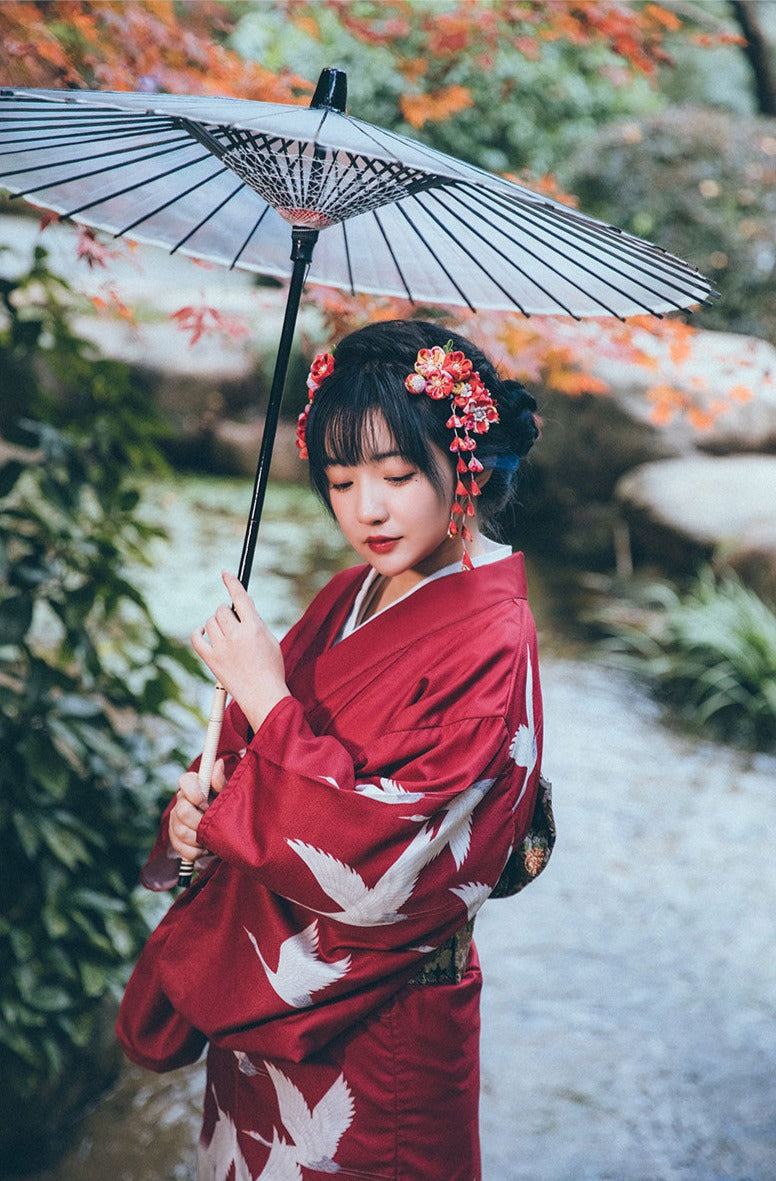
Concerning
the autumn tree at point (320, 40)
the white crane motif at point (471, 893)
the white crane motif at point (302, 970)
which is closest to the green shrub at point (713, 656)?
the autumn tree at point (320, 40)

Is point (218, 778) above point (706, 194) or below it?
below

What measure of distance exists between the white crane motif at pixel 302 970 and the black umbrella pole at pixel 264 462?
24 centimetres

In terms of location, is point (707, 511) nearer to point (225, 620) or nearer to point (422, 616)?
point (422, 616)

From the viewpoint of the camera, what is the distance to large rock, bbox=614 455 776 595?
7020 millimetres

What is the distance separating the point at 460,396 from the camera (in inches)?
67.1

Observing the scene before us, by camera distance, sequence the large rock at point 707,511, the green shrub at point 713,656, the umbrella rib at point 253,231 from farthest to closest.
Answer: the large rock at point 707,511 → the green shrub at point 713,656 → the umbrella rib at point 253,231

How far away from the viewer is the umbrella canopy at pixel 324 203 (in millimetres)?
1524

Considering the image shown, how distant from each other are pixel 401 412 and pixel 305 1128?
4.02ft

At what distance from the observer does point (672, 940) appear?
167 inches

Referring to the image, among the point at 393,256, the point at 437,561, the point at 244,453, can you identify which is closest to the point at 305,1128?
the point at 437,561

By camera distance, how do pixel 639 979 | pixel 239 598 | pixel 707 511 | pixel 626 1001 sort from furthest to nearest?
pixel 707 511 → pixel 639 979 → pixel 626 1001 → pixel 239 598

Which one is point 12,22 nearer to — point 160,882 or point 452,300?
point 452,300

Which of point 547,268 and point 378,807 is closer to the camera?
point 378,807

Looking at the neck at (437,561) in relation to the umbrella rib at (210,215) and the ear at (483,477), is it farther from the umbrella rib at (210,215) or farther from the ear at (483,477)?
the umbrella rib at (210,215)
